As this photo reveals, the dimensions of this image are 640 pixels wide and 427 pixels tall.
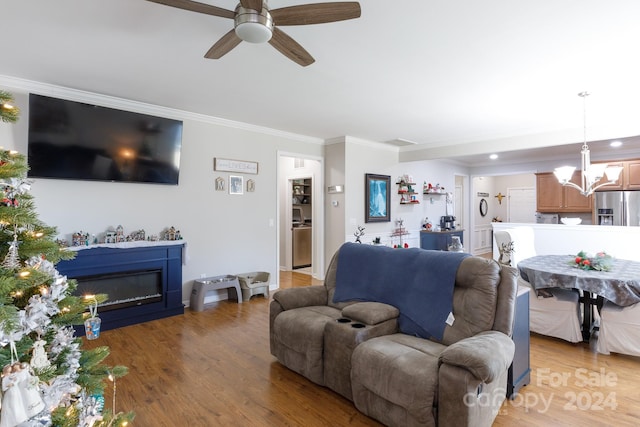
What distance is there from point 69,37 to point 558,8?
3514 millimetres

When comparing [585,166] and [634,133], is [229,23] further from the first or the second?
[634,133]

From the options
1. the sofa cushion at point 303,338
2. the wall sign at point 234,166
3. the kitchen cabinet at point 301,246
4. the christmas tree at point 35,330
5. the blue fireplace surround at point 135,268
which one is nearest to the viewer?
the christmas tree at point 35,330

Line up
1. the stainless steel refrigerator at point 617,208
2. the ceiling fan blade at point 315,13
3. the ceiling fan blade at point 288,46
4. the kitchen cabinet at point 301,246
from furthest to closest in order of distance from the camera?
the kitchen cabinet at point 301,246, the stainless steel refrigerator at point 617,208, the ceiling fan blade at point 288,46, the ceiling fan blade at point 315,13

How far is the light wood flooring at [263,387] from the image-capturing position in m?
2.17

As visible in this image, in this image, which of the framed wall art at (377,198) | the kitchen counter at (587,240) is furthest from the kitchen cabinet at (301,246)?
the kitchen counter at (587,240)

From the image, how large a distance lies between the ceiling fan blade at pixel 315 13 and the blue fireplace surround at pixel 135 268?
3196 mm

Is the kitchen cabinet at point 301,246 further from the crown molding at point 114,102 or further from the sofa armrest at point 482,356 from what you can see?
the sofa armrest at point 482,356

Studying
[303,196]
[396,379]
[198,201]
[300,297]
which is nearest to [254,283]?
[198,201]

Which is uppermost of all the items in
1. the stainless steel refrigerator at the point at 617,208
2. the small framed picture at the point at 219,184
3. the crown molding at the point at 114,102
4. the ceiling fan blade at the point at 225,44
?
the crown molding at the point at 114,102

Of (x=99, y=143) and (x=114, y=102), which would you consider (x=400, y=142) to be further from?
(x=99, y=143)

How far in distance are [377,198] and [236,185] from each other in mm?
2771

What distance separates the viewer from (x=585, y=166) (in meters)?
3.86

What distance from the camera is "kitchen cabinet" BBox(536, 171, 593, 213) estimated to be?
292 inches

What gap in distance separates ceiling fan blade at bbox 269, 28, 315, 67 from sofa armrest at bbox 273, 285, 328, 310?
6.23 ft
